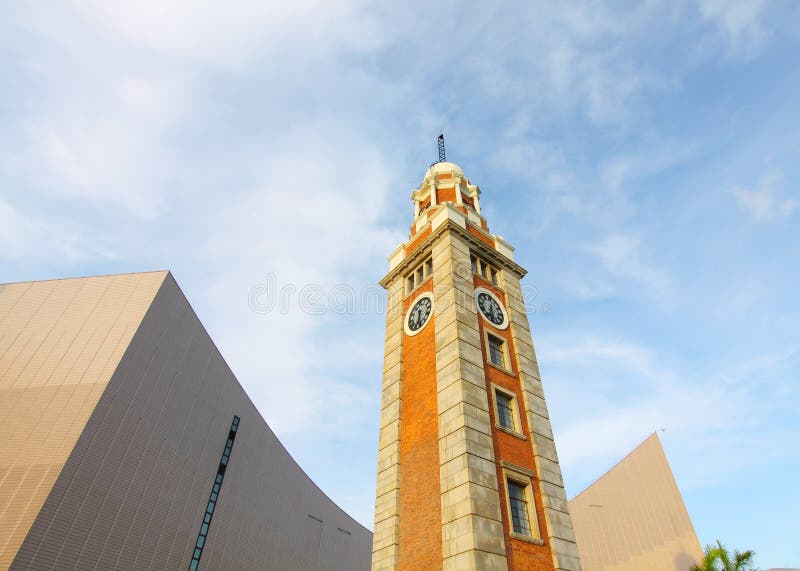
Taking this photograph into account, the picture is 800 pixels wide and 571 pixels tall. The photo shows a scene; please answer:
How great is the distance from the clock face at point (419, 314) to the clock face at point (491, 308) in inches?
88.6

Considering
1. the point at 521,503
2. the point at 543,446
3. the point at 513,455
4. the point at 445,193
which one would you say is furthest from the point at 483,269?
the point at 521,503

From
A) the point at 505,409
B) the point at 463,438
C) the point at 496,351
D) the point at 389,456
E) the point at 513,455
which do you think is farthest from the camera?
the point at 496,351

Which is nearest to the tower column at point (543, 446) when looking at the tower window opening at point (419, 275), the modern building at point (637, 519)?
the tower window opening at point (419, 275)

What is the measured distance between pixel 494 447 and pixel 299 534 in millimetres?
Result: 41587

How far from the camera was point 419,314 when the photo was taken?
23.0 m

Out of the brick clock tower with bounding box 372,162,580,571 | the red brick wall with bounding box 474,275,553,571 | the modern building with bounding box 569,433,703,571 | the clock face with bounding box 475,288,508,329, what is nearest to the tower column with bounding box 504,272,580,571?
the brick clock tower with bounding box 372,162,580,571

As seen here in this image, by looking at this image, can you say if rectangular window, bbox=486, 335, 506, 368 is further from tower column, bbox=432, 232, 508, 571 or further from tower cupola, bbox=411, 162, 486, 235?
tower cupola, bbox=411, 162, 486, 235

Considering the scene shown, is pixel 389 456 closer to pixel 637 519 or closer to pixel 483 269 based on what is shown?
pixel 483 269

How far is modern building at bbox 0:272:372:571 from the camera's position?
24.3 m

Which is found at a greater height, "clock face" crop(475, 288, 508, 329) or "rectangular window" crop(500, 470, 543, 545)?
"clock face" crop(475, 288, 508, 329)

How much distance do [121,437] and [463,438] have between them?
22.4m

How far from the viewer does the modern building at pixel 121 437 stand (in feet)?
79.9

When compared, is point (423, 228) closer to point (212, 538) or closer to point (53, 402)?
point (53, 402)

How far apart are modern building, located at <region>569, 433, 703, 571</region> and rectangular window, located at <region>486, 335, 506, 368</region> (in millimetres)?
37358
